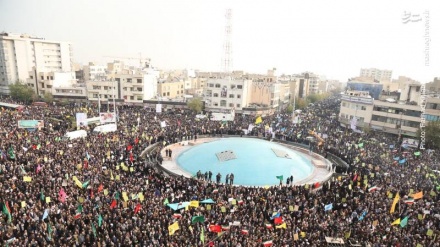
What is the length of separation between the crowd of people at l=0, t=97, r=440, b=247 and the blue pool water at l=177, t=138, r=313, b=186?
2088mm

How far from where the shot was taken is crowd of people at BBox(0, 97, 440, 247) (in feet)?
48.8

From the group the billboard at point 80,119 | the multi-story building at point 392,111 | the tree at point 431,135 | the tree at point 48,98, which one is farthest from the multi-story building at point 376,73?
the billboard at point 80,119

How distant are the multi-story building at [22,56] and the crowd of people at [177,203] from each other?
52.2 m

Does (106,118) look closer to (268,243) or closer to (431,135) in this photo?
(268,243)

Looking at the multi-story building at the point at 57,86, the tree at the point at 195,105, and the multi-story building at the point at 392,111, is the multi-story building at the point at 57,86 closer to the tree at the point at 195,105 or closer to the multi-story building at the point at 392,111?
the tree at the point at 195,105

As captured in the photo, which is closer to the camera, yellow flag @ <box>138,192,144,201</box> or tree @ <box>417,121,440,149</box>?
yellow flag @ <box>138,192,144,201</box>

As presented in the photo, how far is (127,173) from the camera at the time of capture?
23.8m

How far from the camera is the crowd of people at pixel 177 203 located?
14859 millimetres

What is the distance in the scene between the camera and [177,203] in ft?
59.4

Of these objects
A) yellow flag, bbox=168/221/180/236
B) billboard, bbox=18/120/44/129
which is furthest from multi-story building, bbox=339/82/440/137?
billboard, bbox=18/120/44/129

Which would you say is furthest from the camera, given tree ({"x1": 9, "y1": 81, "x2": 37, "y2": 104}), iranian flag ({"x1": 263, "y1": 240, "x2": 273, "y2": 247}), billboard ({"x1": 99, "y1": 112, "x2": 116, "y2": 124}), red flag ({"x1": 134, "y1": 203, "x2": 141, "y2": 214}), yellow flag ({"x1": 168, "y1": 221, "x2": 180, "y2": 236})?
tree ({"x1": 9, "y1": 81, "x2": 37, "y2": 104})

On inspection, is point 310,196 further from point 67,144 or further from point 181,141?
point 67,144

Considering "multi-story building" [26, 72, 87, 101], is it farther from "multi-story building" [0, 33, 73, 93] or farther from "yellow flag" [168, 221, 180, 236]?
"yellow flag" [168, 221, 180, 236]

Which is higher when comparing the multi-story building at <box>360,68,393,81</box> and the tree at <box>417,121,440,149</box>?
the multi-story building at <box>360,68,393,81</box>
